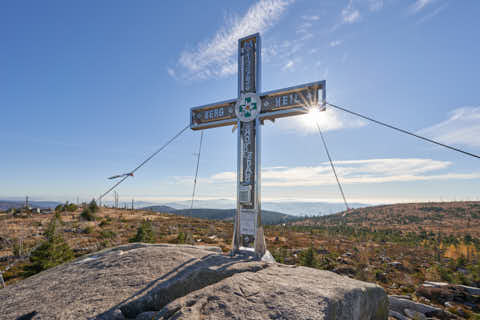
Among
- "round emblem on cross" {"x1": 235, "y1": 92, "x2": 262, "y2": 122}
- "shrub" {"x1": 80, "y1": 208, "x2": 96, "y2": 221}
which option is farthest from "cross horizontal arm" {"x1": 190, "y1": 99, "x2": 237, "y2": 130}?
"shrub" {"x1": 80, "y1": 208, "x2": 96, "y2": 221}

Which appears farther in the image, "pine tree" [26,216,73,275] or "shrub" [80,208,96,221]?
"shrub" [80,208,96,221]

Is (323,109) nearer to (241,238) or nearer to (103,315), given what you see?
(241,238)

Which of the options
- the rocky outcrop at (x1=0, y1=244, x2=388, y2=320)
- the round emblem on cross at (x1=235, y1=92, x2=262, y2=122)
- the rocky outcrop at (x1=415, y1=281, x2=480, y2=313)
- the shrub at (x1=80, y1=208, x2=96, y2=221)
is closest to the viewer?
the rocky outcrop at (x1=0, y1=244, x2=388, y2=320)

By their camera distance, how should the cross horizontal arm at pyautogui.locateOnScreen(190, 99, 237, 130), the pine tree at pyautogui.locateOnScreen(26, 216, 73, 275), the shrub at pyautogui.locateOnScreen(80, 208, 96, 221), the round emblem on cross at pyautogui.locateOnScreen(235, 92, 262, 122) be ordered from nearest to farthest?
1. the round emblem on cross at pyautogui.locateOnScreen(235, 92, 262, 122)
2. the cross horizontal arm at pyautogui.locateOnScreen(190, 99, 237, 130)
3. the pine tree at pyautogui.locateOnScreen(26, 216, 73, 275)
4. the shrub at pyautogui.locateOnScreen(80, 208, 96, 221)

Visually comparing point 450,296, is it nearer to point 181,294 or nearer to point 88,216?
point 181,294

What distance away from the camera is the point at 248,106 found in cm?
833

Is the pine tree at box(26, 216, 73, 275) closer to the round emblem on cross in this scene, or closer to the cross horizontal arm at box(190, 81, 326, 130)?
the cross horizontal arm at box(190, 81, 326, 130)

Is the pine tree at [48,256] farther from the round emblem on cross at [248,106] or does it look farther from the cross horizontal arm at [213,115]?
the round emblem on cross at [248,106]

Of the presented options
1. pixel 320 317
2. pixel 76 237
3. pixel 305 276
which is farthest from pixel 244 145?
pixel 76 237

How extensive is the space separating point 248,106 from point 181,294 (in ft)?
21.1

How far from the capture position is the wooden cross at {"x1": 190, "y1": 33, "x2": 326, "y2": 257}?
24.9 feet

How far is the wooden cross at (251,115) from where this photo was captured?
760cm

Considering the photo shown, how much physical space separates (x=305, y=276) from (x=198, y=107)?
24.9 feet

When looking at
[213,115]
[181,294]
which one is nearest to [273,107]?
[213,115]
